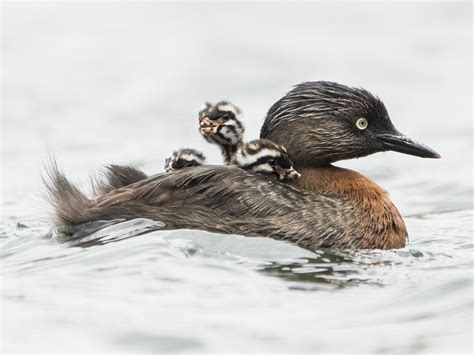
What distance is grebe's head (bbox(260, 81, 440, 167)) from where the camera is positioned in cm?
1192

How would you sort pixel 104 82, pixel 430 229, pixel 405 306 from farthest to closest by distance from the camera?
pixel 104 82, pixel 430 229, pixel 405 306

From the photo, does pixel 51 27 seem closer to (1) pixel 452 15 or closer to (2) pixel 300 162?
(1) pixel 452 15

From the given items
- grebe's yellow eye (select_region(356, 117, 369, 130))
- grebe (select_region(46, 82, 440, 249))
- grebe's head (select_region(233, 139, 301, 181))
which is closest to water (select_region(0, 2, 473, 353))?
grebe (select_region(46, 82, 440, 249))

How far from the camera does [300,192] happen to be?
11.4 m

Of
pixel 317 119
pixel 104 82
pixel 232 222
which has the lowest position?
pixel 232 222

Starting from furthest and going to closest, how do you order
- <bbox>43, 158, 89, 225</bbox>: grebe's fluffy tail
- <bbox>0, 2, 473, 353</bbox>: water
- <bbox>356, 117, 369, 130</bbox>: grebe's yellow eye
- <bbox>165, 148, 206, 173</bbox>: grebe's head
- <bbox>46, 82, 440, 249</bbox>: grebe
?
1. <bbox>356, 117, 369, 130</bbox>: grebe's yellow eye
2. <bbox>165, 148, 206, 173</bbox>: grebe's head
3. <bbox>43, 158, 89, 225</bbox>: grebe's fluffy tail
4. <bbox>46, 82, 440, 249</bbox>: grebe
5. <bbox>0, 2, 473, 353</bbox>: water

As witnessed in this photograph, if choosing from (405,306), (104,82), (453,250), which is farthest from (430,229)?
(104,82)

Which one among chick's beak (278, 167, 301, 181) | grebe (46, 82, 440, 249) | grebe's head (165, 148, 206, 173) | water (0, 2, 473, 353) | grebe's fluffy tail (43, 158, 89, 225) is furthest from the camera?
grebe's head (165, 148, 206, 173)

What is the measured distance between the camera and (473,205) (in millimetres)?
15484

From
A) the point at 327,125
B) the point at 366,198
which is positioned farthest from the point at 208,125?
the point at 366,198

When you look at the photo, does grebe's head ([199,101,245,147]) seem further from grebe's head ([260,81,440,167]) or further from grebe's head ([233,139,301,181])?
grebe's head ([233,139,301,181])

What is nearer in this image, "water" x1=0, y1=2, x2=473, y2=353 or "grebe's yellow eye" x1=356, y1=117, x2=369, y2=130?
"water" x1=0, y1=2, x2=473, y2=353

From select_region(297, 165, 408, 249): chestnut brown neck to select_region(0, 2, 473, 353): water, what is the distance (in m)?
0.34

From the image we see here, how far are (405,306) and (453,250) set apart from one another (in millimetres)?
2458
